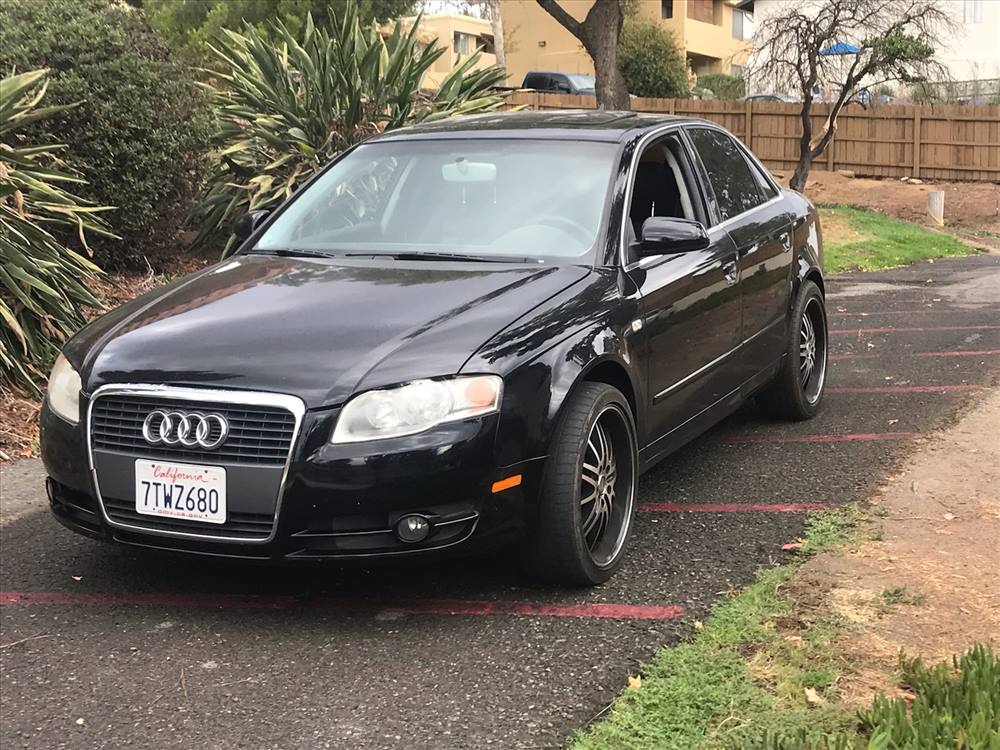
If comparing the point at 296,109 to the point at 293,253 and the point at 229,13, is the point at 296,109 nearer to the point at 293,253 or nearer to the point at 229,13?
the point at 293,253

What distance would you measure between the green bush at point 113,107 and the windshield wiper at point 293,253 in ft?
13.8

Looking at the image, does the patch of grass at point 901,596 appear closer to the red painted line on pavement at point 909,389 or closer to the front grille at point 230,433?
the front grille at point 230,433

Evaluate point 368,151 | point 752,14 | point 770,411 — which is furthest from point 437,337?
point 752,14

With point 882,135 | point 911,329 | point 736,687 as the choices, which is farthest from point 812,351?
point 882,135

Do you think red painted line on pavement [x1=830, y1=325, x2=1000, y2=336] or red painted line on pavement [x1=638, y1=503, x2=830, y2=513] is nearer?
red painted line on pavement [x1=638, y1=503, x2=830, y2=513]

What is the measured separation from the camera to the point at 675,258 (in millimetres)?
4977

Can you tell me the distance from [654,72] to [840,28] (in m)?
18.6

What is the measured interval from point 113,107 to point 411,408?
20.3 ft

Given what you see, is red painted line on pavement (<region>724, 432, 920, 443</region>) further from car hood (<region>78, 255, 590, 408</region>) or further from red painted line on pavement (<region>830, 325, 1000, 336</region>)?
red painted line on pavement (<region>830, 325, 1000, 336</region>)

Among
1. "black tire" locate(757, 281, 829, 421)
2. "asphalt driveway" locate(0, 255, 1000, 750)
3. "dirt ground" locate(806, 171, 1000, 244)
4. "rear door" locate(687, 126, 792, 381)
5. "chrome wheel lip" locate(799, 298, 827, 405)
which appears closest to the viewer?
"asphalt driveway" locate(0, 255, 1000, 750)

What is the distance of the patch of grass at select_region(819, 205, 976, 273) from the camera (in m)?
15.7

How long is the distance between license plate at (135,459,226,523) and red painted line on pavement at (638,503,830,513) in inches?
82.5

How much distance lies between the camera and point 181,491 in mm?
3711

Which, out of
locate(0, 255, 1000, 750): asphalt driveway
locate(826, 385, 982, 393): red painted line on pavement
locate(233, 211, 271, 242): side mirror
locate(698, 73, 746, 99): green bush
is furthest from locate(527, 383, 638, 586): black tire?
locate(698, 73, 746, 99): green bush
